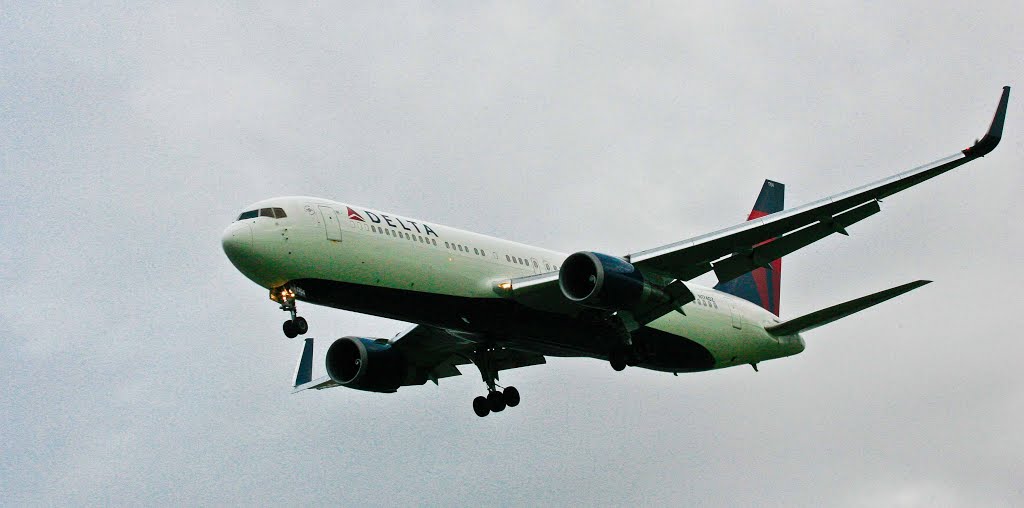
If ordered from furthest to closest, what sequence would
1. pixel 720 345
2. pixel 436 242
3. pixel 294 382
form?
pixel 294 382
pixel 720 345
pixel 436 242

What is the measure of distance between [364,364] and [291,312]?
326 inches

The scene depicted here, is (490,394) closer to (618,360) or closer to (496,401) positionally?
(496,401)

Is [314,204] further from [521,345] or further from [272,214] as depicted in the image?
[521,345]

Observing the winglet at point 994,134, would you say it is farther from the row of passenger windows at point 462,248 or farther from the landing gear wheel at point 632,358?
the row of passenger windows at point 462,248

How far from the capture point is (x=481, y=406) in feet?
128

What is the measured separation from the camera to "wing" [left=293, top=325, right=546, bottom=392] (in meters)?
38.9

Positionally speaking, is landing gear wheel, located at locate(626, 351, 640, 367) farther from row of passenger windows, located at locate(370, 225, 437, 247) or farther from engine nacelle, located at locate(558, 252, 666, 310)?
row of passenger windows, located at locate(370, 225, 437, 247)

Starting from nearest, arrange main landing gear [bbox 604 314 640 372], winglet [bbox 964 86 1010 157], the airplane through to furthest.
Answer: winglet [bbox 964 86 1010 157]
the airplane
main landing gear [bbox 604 314 640 372]

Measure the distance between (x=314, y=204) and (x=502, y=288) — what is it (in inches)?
224

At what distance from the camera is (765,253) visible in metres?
34.1

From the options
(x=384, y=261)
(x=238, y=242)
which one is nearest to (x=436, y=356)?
(x=384, y=261)

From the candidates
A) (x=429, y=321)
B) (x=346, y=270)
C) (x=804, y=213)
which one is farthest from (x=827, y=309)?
(x=346, y=270)

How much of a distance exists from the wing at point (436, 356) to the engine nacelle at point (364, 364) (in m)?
0.52

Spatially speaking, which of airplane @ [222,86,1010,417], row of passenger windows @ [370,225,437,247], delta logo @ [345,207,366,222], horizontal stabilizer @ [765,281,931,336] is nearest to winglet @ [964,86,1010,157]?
airplane @ [222,86,1010,417]
